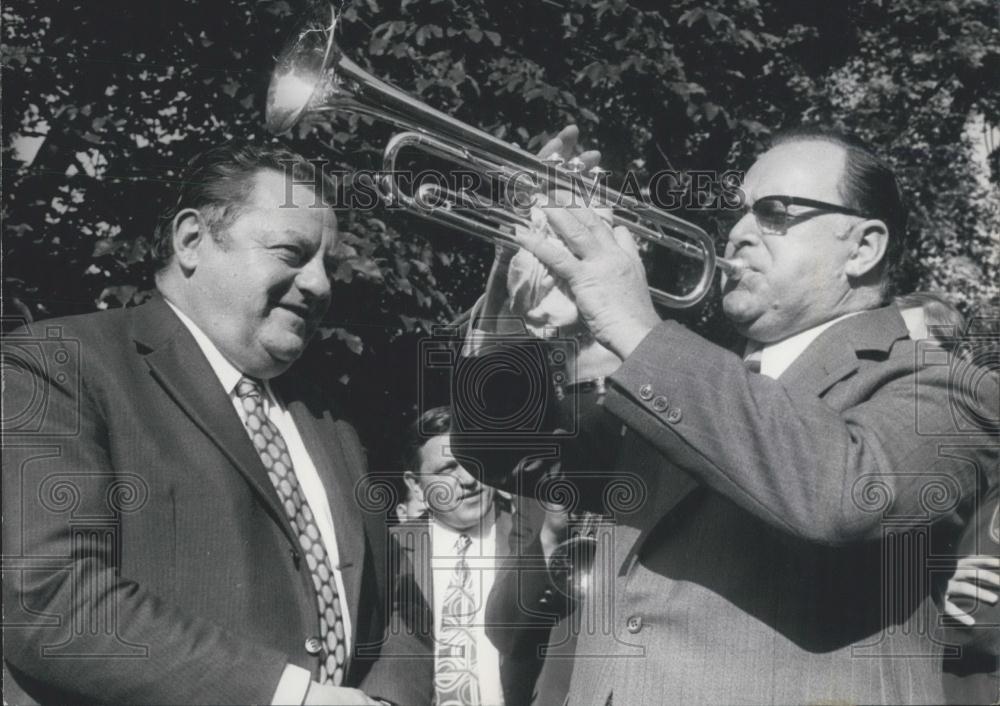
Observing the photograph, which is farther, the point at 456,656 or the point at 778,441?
the point at 456,656

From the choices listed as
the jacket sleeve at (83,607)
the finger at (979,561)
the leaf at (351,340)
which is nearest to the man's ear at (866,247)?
the finger at (979,561)

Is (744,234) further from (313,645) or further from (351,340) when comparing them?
(351,340)

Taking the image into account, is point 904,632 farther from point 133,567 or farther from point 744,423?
point 133,567

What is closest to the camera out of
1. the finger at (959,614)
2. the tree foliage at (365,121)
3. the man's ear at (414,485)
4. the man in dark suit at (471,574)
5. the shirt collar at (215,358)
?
the shirt collar at (215,358)

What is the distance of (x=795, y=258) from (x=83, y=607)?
1939mm

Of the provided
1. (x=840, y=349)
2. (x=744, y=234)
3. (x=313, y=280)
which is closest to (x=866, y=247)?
(x=744, y=234)

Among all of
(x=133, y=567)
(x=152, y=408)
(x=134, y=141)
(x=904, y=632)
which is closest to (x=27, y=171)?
(x=134, y=141)

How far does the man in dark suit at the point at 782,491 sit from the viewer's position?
229cm

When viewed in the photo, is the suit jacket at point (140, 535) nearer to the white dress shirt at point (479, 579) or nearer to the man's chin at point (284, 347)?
the man's chin at point (284, 347)

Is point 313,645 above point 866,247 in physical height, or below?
below

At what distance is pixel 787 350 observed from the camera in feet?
9.41

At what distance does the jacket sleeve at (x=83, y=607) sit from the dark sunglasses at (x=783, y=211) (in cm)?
168

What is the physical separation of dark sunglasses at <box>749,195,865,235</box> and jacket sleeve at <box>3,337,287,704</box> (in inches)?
66.1

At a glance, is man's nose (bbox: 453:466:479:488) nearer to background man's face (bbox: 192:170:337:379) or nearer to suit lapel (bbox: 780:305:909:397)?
background man's face (bbox: 192:170:337:379)
